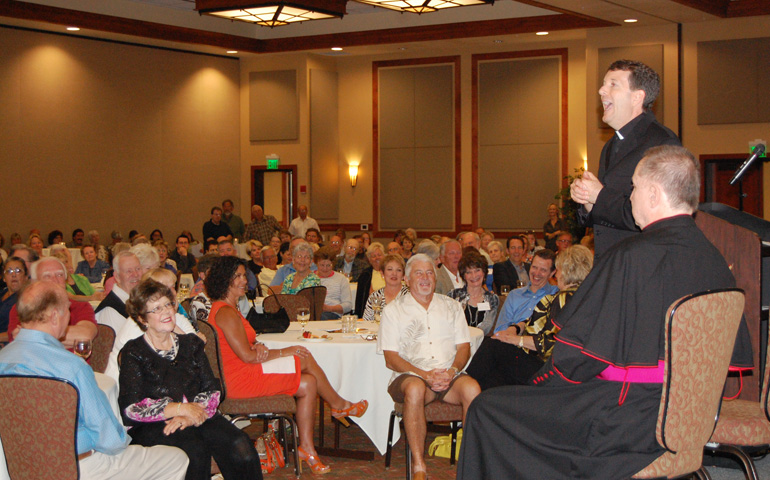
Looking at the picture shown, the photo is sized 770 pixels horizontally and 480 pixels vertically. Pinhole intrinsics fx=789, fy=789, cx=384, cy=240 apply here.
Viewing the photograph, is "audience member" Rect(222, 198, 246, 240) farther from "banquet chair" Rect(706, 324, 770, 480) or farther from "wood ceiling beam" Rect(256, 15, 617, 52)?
"banquet chair" Rect(706, 324, 770, 480)

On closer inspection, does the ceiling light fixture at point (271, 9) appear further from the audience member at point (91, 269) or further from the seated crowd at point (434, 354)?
the seated crowd at point (434, 354)

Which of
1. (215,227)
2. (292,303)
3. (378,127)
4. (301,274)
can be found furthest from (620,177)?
(378,127)

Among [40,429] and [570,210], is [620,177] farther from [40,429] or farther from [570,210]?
[570,210]

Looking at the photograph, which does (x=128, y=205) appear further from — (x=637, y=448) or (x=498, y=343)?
(x=637, y=448)

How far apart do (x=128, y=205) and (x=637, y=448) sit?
13.9m

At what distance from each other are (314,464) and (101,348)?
57.5 inches

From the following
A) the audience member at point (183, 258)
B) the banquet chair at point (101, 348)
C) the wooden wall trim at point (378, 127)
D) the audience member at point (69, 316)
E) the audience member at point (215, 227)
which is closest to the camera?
the audience member at point (69, 316)

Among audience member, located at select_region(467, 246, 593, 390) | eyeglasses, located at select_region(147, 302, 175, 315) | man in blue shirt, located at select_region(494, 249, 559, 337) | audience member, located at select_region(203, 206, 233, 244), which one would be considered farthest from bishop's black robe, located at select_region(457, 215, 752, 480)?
audience member, located at select_region(203, 206, 233, 244)

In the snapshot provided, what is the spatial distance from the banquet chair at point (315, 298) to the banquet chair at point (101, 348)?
2.56 m

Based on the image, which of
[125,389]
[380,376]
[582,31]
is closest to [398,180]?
[582,31]

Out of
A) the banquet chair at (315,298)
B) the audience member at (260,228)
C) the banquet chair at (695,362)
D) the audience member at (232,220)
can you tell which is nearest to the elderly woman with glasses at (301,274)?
the banquet chair at (315,298)

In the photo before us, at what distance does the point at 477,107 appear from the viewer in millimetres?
15898

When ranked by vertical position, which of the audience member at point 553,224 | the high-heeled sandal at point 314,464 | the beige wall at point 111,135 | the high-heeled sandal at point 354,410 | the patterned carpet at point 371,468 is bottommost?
the patterned carpet at point 371,468

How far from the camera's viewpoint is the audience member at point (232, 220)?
15469 mm
